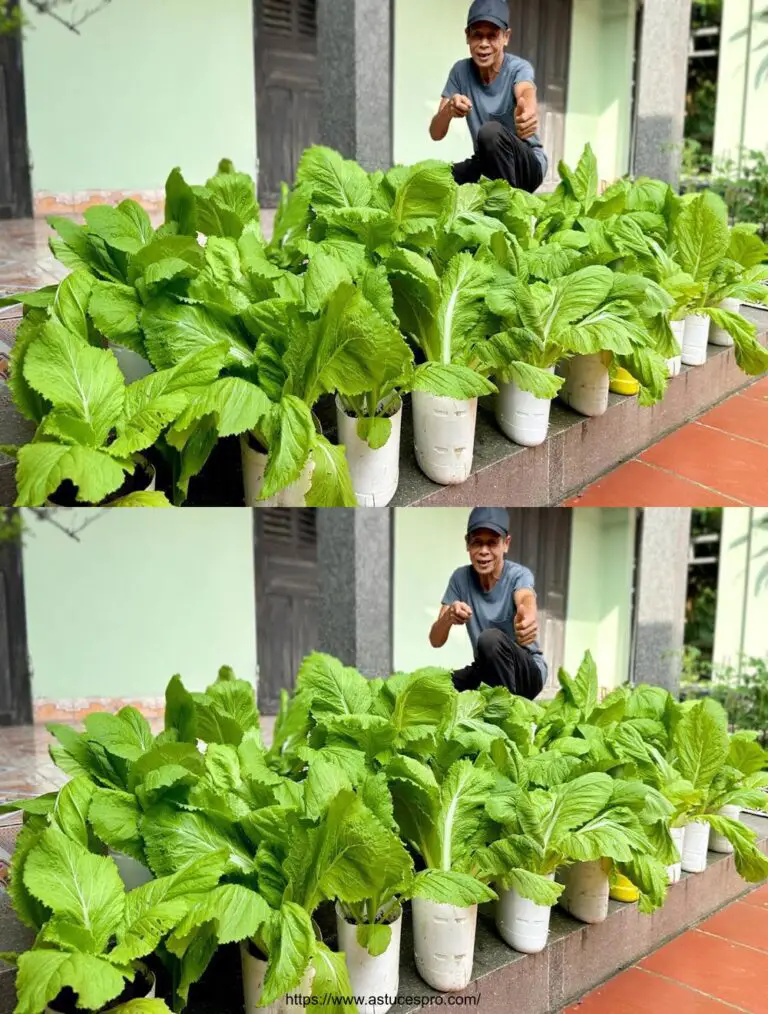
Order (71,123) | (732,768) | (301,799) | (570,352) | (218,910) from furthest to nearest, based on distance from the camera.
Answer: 1. (71,123)
2. (732,768)
3. (570,352)
4. (301,799)
5. (218,910)

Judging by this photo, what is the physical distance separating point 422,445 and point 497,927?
1.41 metres

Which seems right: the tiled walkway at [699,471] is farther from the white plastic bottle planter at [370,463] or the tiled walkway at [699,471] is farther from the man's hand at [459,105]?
the man's hand at [459,105]

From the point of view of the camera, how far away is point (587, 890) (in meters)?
3.94

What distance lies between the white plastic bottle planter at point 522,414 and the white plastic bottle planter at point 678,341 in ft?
3.28

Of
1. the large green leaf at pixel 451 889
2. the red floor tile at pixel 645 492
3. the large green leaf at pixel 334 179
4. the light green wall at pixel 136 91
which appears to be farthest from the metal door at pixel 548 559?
the large green leaf at pixel 451 889

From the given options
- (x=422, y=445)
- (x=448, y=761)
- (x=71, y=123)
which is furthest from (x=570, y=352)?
(x=71, y=123)

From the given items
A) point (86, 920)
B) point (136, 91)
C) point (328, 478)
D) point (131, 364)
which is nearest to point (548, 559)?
point (136, 91)

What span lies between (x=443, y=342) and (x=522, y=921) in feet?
5.47

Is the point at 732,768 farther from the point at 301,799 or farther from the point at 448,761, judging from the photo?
the point at 301,799

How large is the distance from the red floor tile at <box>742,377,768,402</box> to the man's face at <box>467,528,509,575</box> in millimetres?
1792

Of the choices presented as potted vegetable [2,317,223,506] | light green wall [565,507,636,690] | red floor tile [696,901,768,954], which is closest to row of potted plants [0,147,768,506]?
potted vegetable [2,317,223,506]

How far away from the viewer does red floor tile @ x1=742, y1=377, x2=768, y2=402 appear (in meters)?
5.53

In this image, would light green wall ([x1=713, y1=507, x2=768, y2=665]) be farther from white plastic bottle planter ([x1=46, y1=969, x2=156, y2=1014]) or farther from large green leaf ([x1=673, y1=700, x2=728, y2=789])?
white plastic bottle planter ([x1=46, y1=969, x2=156, y2=1014])

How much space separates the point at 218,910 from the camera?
2768mm
